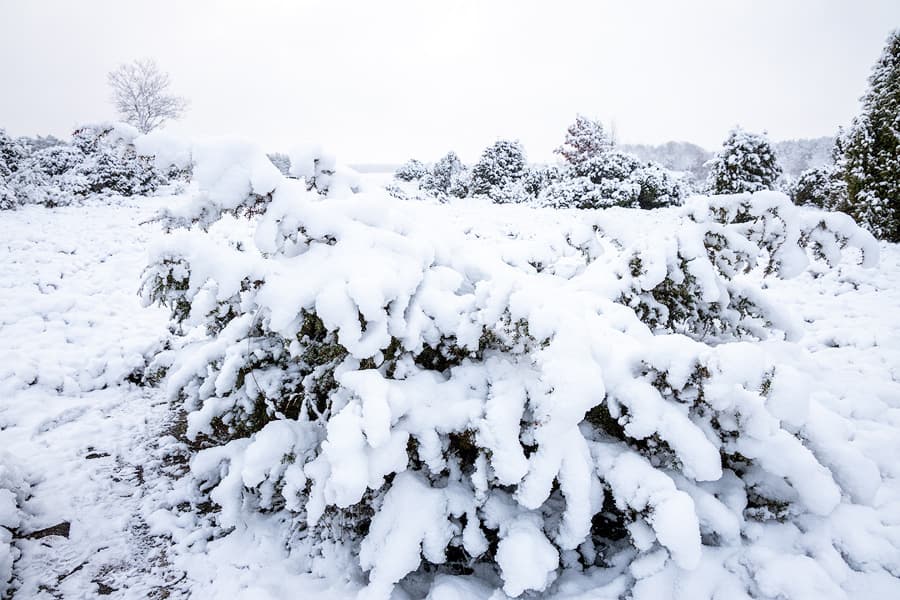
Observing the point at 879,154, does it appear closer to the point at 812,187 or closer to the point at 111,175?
the point at 812,187

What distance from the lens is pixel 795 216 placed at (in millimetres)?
2766

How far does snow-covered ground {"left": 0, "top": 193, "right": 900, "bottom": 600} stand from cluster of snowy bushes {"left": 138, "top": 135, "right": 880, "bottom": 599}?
0.24 feet

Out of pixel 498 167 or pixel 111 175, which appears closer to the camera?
pixel 111 175

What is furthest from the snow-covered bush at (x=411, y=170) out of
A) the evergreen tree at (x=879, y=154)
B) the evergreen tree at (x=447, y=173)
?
the evergreen tree at (x=879, y=154)

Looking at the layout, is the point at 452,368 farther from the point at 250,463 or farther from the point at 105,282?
the point at 105,282

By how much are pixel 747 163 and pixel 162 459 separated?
12.8m

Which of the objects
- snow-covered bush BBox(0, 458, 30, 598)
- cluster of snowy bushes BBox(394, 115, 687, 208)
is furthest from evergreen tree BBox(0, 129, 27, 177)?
snow-covered bush BBox(0, 458, 30, 598)

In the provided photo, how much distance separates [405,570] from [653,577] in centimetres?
107

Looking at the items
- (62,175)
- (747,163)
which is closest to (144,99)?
(62,175)

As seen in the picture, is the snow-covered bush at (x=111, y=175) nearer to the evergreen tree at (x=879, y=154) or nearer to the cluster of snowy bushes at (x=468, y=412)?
the cluster of snowy bushes at (x=468, y=412)

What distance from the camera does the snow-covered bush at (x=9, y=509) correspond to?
2.20m

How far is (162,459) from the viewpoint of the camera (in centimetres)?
326

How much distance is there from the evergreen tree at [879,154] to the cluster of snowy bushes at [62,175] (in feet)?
43.4

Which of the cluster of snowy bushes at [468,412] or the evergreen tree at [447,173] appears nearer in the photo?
the cluster of snowy bushes at [468,412]
